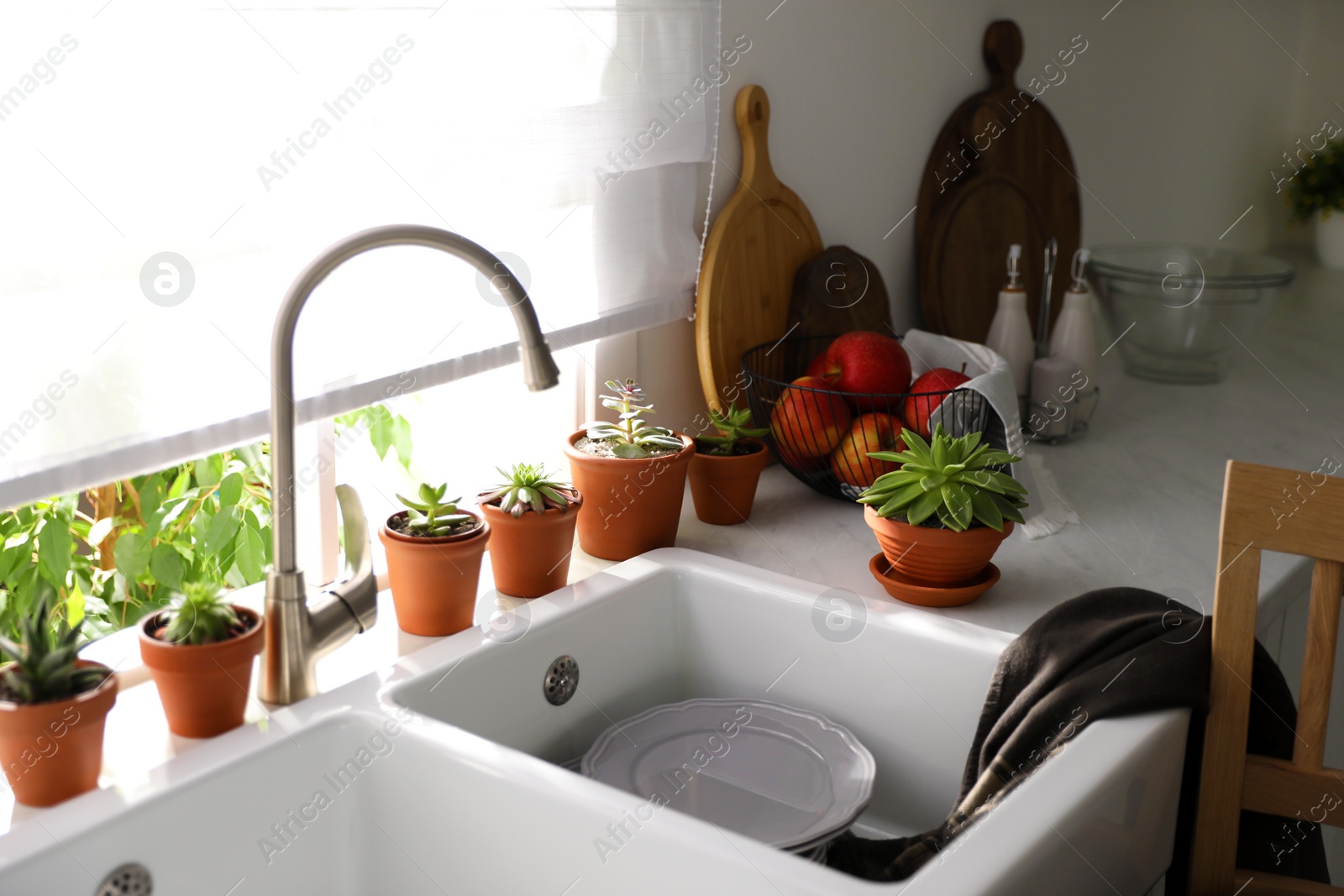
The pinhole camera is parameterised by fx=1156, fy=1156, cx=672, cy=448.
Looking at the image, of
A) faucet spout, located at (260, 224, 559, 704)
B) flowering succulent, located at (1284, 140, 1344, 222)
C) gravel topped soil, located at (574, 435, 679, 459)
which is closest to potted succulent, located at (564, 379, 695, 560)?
A: gravel topped soil, located at (574, 435, 679, 459)

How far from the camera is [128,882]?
716 millimetres

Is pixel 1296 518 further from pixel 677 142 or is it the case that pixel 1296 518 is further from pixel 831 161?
pixel 831 161

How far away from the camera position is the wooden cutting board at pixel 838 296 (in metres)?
1.51

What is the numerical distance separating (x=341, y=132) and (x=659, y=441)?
0.44 metres

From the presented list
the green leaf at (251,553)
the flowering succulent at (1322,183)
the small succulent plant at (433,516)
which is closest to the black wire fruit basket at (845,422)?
the small succulent plant at (433,516)

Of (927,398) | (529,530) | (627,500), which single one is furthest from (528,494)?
(927,398)

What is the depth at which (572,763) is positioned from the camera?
102cm

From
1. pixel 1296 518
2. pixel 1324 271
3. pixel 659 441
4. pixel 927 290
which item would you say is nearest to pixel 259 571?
pixel 659 441

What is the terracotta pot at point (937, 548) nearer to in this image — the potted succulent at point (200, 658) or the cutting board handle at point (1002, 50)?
the potted succulent at point (200, 658)

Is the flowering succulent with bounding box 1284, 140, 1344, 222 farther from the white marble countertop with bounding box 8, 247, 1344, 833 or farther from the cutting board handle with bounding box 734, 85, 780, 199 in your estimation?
the cutting board handle with bounding box 734, 85, 780, 199

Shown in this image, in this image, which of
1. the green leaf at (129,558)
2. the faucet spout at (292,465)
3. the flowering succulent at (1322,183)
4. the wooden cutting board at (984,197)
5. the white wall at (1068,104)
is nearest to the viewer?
the faucet spout at (292,465)

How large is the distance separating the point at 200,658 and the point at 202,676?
0.6 inches

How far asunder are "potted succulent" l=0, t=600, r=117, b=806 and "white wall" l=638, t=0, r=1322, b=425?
788mm

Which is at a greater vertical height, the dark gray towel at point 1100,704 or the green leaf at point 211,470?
the green leaf at point 211,470
